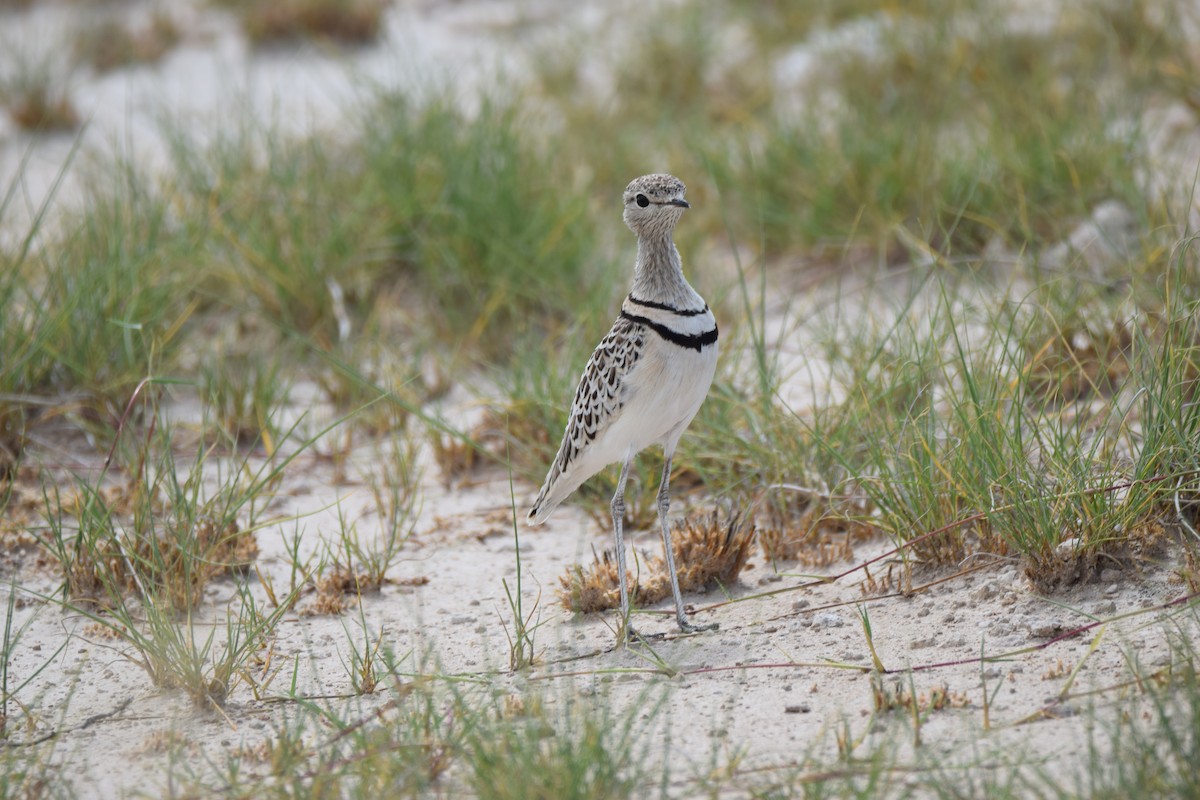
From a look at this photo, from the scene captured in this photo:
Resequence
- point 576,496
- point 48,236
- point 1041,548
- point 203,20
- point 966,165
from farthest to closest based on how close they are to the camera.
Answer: point 203,20 → point 48,236 → point 966,165 → point 576,496 → point 1041,548

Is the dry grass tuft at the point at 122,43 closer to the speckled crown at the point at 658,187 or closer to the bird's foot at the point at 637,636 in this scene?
the speckled crown at the point at 658,187

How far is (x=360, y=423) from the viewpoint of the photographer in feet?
15.9

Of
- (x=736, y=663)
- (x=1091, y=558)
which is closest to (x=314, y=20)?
(x=736, y=663)

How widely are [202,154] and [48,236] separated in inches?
34.0

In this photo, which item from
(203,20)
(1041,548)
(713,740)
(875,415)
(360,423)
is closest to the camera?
(713,740)

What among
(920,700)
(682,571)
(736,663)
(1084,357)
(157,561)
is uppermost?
(1084,357)

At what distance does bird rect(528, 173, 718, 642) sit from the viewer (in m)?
3.28

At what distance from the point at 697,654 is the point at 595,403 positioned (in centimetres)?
71

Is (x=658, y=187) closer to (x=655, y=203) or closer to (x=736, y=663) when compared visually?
(x=655, y=203)

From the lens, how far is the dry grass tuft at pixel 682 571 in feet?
12.0

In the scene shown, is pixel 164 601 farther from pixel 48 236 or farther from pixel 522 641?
pixel 48 236

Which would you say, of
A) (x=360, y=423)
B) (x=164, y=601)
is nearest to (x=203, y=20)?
(x=360, y=423)

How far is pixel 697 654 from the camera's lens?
3312mm

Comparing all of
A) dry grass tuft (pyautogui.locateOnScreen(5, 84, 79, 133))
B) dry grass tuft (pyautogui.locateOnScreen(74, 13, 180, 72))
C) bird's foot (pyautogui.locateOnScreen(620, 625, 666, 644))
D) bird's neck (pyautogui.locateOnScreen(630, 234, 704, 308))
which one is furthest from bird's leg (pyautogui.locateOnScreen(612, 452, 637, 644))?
dry grass tuft (pyautogui.locateOnScreen(74, 13, 180, 72))
